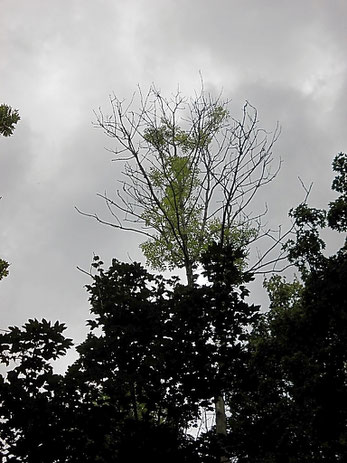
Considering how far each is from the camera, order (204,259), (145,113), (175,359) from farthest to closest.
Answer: (145,113), (204,259), (175,359)

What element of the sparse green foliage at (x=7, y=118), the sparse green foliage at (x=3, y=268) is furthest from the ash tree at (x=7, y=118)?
the sparse green foliage at (x=3, y=268)

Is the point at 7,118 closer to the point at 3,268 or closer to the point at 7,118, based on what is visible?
the point at 7,118

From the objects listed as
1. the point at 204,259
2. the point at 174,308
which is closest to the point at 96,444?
the point at 174,308

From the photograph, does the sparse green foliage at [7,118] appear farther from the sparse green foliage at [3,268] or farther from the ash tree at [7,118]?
the sparse green foliage at [3,268]

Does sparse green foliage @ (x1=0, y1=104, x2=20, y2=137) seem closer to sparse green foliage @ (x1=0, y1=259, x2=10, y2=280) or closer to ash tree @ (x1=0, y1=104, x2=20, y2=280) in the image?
ash tree @ (x1=0, y1=104, x2=20, y2=280)

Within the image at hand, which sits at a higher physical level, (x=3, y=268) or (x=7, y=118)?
(x=7, y=118)

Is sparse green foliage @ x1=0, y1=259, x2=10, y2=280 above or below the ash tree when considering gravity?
below

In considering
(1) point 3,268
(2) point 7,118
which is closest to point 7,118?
(2) point 7,118

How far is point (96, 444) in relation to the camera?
125 inches

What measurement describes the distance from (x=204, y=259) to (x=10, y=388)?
1941mm

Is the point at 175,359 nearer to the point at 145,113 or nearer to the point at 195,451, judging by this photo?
the point at 195,451

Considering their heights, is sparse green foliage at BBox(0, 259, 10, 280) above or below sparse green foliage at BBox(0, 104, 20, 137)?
below

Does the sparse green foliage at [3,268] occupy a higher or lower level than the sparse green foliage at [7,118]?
lower

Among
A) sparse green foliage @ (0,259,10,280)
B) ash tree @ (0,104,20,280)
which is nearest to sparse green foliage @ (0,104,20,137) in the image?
ash tree @ (0,104,20,280)
